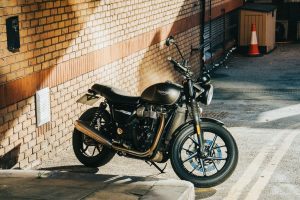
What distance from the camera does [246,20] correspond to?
1897cm

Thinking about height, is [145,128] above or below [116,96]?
below

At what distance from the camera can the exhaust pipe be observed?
7.23 m

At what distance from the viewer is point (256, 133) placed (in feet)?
31.6

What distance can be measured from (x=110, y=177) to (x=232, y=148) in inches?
51.3

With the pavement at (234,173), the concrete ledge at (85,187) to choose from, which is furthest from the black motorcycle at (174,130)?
the concrete ledge at (85,187)

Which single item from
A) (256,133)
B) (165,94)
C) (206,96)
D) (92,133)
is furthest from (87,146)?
(256,133)

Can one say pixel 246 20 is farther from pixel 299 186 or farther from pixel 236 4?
pixel 299 186

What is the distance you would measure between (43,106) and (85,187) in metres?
1.89

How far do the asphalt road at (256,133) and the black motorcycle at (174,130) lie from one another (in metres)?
0.28

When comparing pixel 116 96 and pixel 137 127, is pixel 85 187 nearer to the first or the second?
pixel 137 127

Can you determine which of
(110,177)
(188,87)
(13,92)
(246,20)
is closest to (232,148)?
(188,87)

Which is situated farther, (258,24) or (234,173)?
(258,24)

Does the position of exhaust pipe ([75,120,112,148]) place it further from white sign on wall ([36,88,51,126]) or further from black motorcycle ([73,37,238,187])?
white sign on wall ([36,88,51,126])

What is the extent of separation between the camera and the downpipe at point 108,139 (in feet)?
22.8
